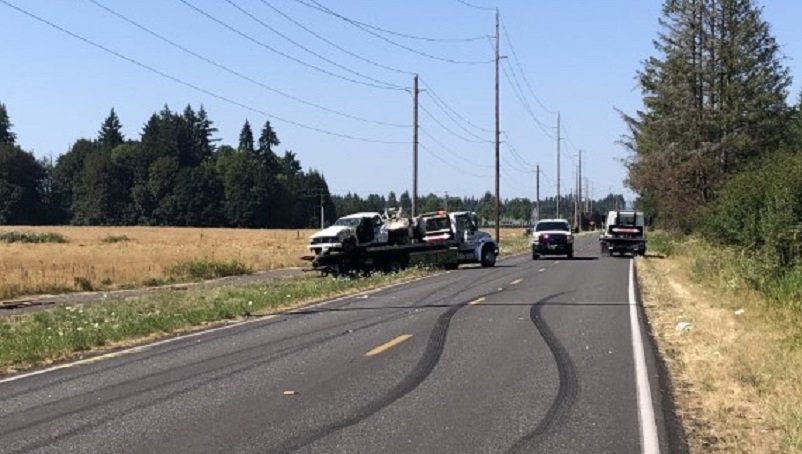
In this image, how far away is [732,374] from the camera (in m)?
10.6

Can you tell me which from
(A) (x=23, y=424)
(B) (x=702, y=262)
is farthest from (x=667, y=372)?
(B) (x=702, y=262)

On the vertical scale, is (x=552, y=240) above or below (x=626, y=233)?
below

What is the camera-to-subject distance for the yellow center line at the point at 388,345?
12675 mm

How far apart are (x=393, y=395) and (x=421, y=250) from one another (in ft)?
95.9

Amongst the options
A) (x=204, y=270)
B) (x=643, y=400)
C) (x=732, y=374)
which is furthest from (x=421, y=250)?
(x=643, y=400)

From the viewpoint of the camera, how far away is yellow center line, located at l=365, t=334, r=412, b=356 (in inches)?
499

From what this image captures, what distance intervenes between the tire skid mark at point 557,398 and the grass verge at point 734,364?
1.09 m

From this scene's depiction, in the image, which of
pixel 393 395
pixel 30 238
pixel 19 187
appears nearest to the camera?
pixel 393 395

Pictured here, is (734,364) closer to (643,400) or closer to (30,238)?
(643,400)

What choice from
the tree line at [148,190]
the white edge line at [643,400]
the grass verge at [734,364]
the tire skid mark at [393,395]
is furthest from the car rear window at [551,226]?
the tree line at [148,190]

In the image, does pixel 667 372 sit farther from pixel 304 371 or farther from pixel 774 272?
pixel 774 272

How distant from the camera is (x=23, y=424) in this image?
26.9 ft

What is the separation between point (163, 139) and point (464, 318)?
185 metres

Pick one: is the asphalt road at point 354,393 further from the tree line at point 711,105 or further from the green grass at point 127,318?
the tree line at point 711,105
